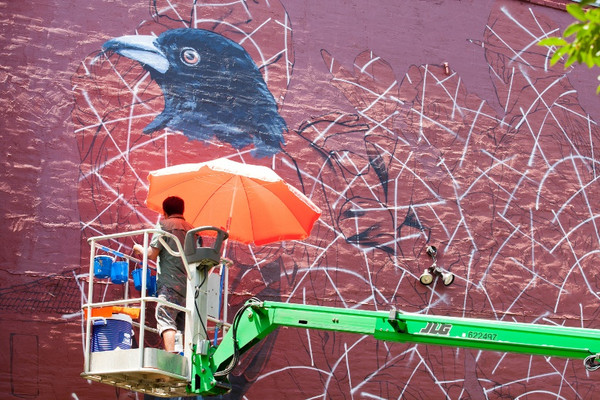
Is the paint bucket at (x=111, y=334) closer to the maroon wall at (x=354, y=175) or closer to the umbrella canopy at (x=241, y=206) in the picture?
the maroon wall at (x=354, y=175)

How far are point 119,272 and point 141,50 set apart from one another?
2.80m

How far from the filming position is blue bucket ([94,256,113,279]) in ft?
27.1

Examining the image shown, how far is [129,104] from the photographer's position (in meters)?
9.80

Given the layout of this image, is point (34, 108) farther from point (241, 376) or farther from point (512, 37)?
point (512, 37)

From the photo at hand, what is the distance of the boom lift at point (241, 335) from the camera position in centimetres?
671

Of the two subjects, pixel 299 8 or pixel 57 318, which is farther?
pixel 299 8

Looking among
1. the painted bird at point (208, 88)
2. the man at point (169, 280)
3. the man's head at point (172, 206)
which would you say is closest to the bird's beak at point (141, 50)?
the painted bird at point (208, 88)

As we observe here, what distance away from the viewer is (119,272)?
848 centimetres

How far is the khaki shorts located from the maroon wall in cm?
154

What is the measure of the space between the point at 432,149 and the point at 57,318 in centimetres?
486

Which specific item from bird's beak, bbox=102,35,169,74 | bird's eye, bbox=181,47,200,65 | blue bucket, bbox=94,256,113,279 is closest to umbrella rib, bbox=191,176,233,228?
blue bucket, bbox=94,256,113,279

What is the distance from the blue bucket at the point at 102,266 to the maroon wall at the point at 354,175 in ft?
2.74

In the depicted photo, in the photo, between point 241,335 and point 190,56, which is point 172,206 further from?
point 190,56

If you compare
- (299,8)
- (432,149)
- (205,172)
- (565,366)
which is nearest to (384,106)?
(432,149)
